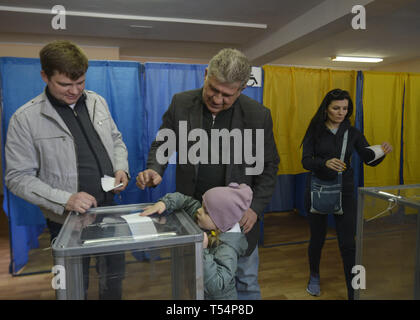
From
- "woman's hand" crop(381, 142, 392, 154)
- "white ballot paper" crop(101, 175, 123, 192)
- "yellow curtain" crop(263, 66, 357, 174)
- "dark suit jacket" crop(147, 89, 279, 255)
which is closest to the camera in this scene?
"dark suit jacket" crop(147, 89, 279, 255)

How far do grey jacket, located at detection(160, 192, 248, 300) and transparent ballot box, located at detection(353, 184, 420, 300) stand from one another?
84 centimetres

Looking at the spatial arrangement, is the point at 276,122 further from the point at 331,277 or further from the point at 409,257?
the point at 409,257

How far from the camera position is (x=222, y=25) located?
470 centimetres

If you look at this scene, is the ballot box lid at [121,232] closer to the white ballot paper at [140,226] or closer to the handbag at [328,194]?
the white ballot paper at [140,226]

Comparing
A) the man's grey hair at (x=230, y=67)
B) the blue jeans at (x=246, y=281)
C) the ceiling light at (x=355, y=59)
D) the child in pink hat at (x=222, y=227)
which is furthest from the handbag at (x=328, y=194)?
the ceiling light at (x=355, y=59)

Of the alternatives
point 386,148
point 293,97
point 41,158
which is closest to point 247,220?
point 41,158

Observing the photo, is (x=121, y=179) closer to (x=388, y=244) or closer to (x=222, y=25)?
(x=388, y=244)

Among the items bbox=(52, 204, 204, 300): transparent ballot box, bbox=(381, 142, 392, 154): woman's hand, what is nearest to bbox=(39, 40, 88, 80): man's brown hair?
bbox=(52, 204, 204, 300): transparent ballot box

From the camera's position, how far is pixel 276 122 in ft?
11.2

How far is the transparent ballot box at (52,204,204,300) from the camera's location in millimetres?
841

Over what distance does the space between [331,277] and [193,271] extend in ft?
7.55

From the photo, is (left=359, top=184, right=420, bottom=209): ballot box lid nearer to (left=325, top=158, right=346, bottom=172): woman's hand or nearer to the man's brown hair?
(left=325, top=158, right=346, bottom=172): woman's hand

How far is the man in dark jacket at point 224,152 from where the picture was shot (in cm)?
137
